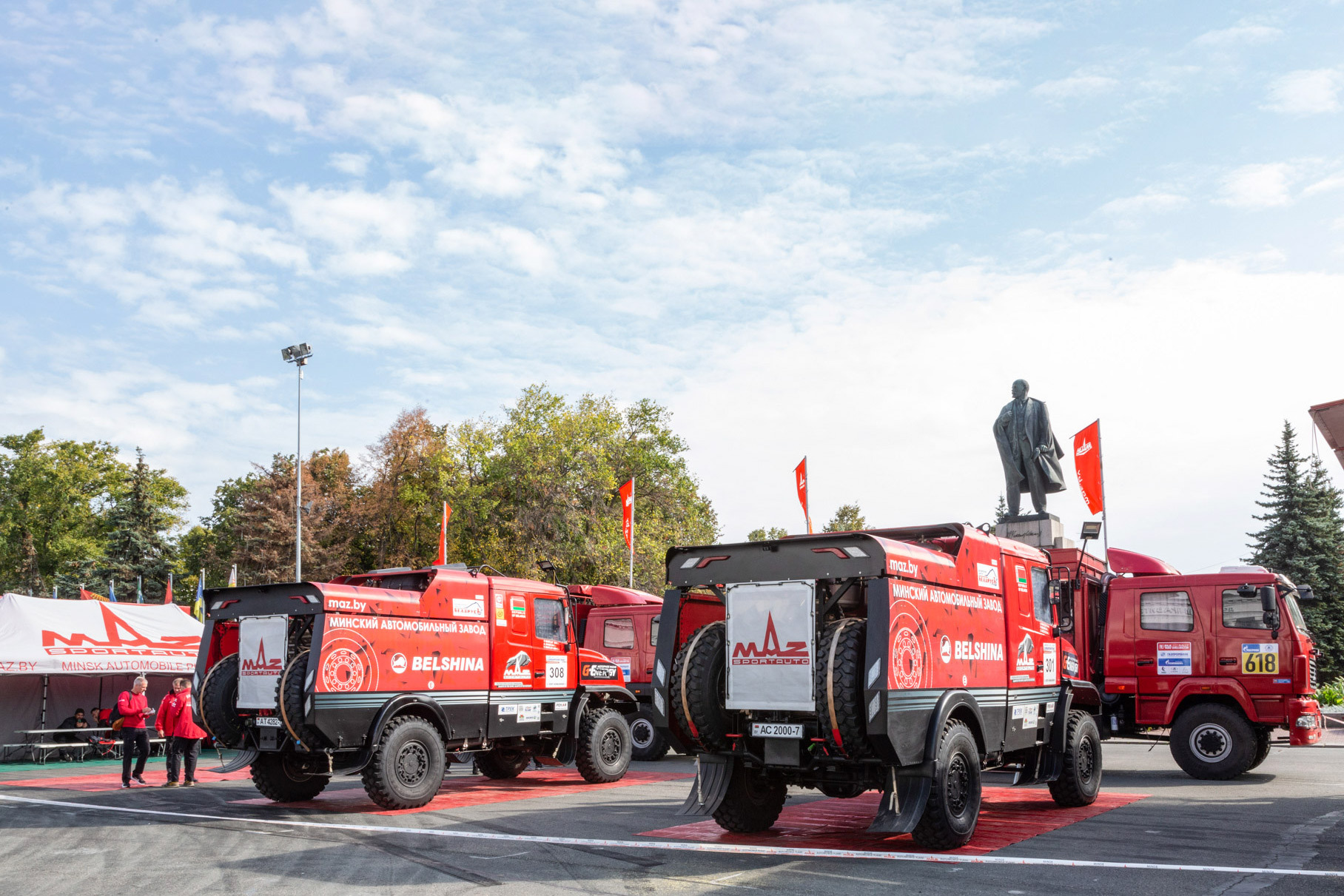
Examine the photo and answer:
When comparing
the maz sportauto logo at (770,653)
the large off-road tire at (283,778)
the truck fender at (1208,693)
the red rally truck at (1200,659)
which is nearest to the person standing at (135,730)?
the large off-road tire at (283,778)

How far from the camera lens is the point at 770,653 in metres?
8.70

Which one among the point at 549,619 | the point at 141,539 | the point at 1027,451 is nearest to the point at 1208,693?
the point at 1027,451

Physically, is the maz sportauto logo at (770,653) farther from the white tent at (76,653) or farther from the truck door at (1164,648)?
the white tent at (76,653)

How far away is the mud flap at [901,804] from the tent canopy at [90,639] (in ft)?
52.8

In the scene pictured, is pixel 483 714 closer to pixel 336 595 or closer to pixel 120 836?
pixel 336 595

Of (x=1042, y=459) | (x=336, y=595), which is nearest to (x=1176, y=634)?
(x=1042, y=459)

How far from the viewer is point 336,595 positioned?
1169cm

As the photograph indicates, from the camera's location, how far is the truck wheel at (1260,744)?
553 inches

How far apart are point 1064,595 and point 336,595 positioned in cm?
804

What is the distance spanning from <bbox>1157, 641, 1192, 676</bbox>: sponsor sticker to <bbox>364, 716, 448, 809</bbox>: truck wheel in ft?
32.7

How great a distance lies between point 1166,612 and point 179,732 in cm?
1445

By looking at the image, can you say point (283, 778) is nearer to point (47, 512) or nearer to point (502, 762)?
point (502, 762)

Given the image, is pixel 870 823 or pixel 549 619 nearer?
pixel 870 823

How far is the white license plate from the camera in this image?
335 inches
